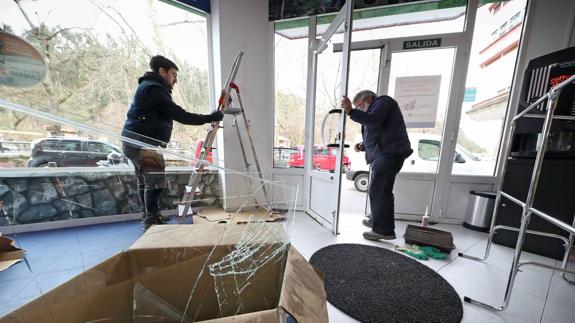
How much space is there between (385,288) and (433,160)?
1.78 meters

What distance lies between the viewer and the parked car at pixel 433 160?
228 centimetres

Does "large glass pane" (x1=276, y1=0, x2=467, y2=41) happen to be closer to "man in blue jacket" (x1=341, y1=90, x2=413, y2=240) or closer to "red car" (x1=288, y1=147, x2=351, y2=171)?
"man in blue jacket" (x1=341, y1=90, x2=413, y2=240)

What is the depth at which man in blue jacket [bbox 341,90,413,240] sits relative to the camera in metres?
1.78

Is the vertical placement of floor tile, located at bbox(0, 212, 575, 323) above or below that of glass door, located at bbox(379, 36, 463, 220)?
below

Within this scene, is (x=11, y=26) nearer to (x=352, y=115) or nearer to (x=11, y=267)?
(x=11, y=267)

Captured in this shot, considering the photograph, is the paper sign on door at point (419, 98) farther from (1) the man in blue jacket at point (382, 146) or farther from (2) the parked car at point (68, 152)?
(2) the parked car at point (68, 152)

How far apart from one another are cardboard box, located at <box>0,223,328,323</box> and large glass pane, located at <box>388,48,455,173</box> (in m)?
2.34

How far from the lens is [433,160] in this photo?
239cm

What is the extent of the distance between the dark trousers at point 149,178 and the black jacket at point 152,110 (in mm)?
431

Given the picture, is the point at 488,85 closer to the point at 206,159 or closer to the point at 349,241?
the point at 349,241

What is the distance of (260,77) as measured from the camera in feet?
8.14

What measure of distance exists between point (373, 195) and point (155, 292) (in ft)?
5.95

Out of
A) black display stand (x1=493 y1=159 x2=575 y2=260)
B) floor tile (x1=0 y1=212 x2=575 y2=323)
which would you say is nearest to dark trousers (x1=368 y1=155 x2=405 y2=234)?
floor tile (x1=0 y1=212 x2=575 y2=323)

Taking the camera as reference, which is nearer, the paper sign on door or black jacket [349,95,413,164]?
black jacket [349,95,413,164]
